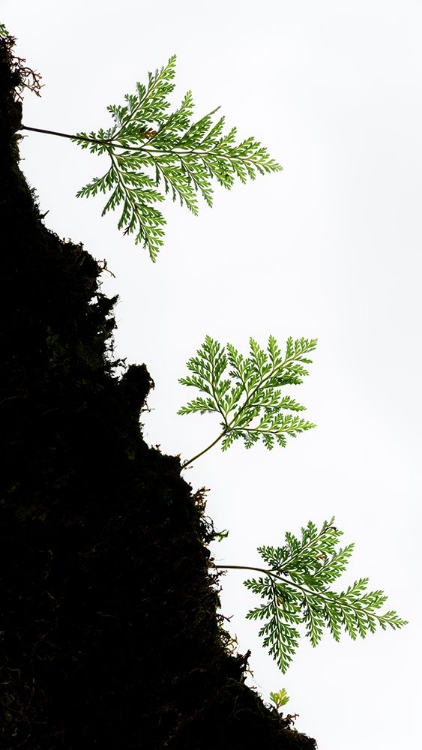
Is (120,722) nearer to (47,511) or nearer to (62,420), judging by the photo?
(47,511)

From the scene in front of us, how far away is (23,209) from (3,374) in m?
1.08

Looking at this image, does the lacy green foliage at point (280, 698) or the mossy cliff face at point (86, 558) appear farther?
the lacy green foliage at point (280, 698)

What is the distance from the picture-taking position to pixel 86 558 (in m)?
2.19

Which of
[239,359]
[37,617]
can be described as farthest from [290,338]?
[37,617]

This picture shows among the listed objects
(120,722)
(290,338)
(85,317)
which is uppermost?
(290,338)

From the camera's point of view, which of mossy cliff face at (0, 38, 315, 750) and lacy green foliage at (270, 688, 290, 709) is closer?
mossy cliff face at (0, 38, 315, 750)

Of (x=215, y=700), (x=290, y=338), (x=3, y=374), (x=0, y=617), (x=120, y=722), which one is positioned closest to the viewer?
(x=0, y=617)

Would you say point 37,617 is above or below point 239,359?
below

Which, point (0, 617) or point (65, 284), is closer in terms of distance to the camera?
point (0, 617)

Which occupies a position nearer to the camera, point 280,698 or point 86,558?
point 86,558

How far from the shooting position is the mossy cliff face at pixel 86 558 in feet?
6.55

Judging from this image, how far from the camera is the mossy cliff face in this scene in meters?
2.00

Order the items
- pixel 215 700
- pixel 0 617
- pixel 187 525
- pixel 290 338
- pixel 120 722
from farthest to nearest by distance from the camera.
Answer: pixel 290 338, pixel 187 525, pixel 215 700, pixel 120 722, pixel 0 617

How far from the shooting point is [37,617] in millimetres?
1996
